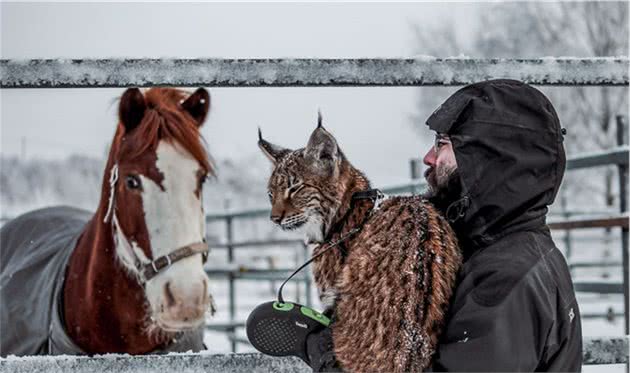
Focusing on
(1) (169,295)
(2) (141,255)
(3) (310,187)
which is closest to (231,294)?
(2) (141,255)

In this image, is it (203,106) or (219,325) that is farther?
(219,325)

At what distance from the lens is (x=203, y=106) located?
3.15m

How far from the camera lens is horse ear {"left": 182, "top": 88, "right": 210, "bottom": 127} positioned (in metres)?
3.11

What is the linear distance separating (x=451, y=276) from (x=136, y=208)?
1709 mm

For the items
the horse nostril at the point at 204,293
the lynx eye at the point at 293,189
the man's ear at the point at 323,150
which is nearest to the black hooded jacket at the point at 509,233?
the man's ear at the point at 323,150

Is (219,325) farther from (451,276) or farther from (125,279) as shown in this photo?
(451,276)

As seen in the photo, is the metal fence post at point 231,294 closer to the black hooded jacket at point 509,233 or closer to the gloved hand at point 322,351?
the gloved hand at point 322,351

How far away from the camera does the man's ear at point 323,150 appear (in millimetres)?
1574

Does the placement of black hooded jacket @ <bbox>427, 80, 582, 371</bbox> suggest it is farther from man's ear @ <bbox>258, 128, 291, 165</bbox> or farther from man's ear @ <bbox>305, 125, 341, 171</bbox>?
man's ear @ <bbox>258, 128, 291, 165</bbox>

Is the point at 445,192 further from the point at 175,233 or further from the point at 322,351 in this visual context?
the point at 175,233

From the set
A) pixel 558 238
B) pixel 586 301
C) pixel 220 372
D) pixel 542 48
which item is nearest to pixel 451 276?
pixel 220 372

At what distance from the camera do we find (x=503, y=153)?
1.31 m

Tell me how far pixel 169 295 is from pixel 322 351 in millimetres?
1326

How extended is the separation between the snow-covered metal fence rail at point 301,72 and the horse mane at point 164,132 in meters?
1.10
